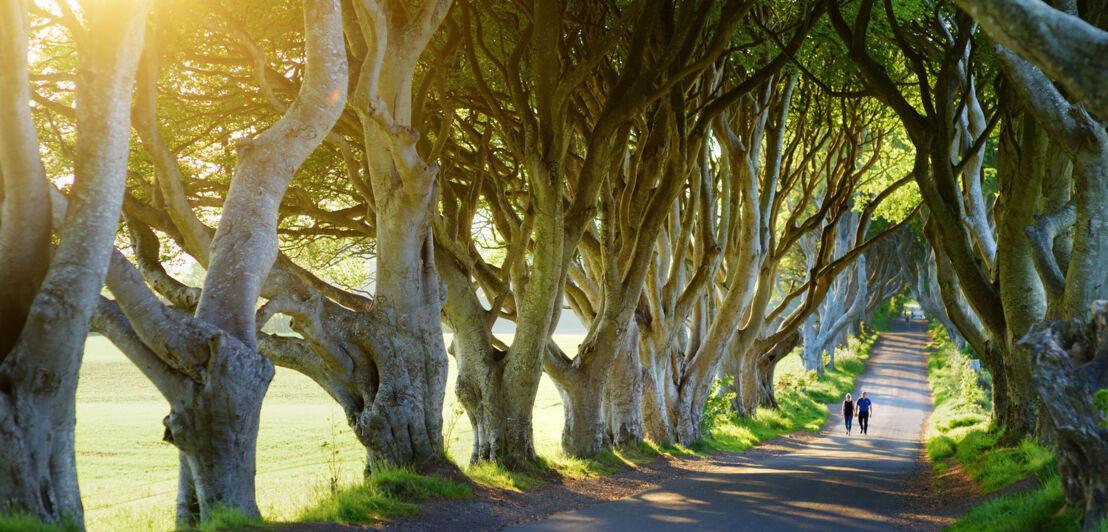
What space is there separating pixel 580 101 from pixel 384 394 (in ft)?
23.8

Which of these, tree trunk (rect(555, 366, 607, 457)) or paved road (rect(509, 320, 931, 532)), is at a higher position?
tree trunk (rect(555, 366, 607, 457))

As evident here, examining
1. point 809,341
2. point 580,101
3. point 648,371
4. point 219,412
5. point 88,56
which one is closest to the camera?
point 88,56

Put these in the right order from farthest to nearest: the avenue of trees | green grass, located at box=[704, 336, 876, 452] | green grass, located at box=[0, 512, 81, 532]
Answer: green grass, located at box=[704, 336, 876, 452], the avenue of trees, green grass, located at box=[0, 512, 81, 532]

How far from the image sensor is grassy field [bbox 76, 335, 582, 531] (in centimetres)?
1298

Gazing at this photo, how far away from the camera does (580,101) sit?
1573cm

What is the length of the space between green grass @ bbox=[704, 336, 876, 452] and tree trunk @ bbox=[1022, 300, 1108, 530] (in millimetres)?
12689

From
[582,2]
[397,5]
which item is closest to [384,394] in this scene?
[397,5]

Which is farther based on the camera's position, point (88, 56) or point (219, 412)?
point (219, 412)

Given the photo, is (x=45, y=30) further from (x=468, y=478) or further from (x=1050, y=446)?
(x=1050, y=446)

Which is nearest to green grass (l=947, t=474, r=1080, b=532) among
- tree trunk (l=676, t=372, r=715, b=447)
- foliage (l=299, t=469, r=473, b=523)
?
foliage (l=299, t=469, r=473, b=523)

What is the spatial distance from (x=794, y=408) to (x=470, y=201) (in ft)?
64.1

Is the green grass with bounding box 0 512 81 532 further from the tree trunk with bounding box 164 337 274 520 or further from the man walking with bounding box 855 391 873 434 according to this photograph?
the man walking with bounding box 855 391 873 434

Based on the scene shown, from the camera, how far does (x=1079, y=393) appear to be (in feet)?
21.8

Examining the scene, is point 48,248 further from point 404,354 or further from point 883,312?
point 883,312
